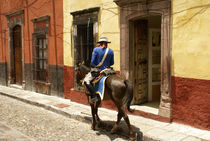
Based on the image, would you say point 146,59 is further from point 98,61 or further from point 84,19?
A: point 84,19

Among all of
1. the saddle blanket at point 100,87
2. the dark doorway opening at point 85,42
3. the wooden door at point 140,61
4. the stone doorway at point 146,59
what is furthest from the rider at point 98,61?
the dark doorway opening at point 85,42

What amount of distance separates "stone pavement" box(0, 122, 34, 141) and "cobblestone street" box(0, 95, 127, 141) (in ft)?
0.24

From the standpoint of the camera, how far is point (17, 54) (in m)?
13.0

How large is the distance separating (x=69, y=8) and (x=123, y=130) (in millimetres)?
5400

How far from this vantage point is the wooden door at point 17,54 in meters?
12.7

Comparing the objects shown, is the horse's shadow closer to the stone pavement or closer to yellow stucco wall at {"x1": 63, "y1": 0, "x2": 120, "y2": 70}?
the stone pavement

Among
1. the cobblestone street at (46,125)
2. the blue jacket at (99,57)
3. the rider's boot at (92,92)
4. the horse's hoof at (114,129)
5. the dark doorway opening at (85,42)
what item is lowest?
the cobblestone street at (46,125)

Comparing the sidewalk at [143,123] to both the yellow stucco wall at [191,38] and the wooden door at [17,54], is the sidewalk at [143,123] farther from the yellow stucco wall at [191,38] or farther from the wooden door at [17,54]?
the wooden door at [17,54]

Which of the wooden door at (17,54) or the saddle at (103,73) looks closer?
the saddle at (103,73)

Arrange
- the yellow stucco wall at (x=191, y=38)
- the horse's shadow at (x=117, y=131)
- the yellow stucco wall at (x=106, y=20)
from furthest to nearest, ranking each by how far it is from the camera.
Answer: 1. the yellow stucco wall at (x=106, y=20)
2. the horse's shadow at (x=117, y=131)
3. the yellow stucco wall at (x=191, y=38)

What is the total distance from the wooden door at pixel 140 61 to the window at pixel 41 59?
4.98 meters

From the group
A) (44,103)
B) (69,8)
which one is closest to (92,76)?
(44,103)

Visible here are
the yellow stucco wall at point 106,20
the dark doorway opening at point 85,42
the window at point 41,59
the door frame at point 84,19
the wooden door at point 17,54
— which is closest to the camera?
the yellow stucco wall at point 106,20

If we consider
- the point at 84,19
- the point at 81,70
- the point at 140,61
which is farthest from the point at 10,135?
the point at 84,19
